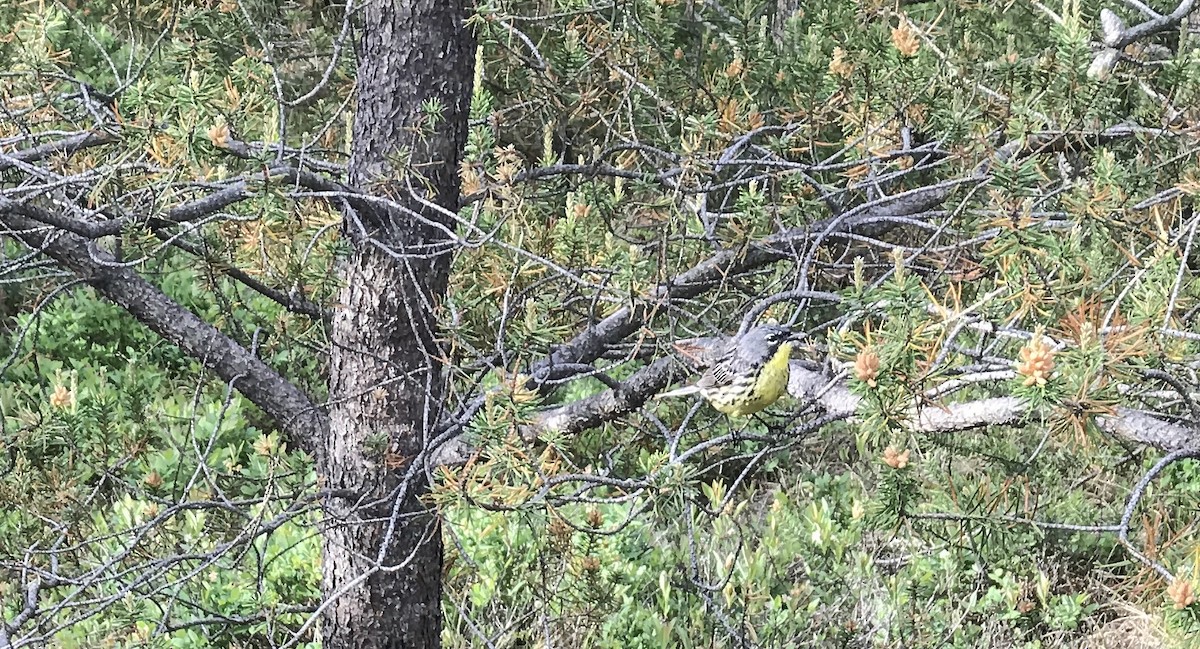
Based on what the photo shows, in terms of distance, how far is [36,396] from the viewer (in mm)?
6000

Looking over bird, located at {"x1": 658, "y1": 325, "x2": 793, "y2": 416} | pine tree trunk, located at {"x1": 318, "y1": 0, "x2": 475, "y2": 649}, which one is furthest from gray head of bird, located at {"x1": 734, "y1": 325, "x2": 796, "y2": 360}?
pine tree trunk, located at {"x1": 318, "y1": 0, "x2": 475, "y2": 649}

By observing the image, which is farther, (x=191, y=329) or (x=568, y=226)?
(x=191, y=329)

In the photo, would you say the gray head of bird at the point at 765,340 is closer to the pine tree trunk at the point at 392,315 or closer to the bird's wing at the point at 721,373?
the bird's wing at the point at 721,373

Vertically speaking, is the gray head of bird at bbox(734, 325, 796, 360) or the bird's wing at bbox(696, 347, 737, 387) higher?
the gray head of bird at bbox(734, 325, 796, 360)

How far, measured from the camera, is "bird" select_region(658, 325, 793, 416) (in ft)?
6.78

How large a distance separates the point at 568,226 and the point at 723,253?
0.50 metres

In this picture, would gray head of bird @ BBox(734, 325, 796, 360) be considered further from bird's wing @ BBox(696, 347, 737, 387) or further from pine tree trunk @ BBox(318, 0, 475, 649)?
pine tree trunk @ BBox(318, 0, 475, 649)

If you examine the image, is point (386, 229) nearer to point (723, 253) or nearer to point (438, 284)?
point (438, 284)

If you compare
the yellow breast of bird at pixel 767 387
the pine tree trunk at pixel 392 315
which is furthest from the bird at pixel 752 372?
the pine tree trunk at pixel 392 315

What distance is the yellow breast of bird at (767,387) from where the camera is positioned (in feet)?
6.75

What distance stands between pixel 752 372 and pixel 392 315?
91cm

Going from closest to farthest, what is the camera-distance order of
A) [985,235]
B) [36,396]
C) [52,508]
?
[985,235] < [52,508] < [36,396]

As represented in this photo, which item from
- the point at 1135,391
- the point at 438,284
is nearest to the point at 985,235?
the point at 1135,391

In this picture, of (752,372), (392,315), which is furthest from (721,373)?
(392,315)
